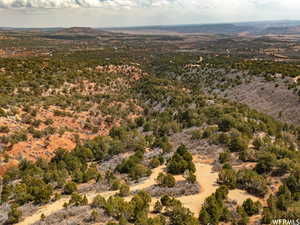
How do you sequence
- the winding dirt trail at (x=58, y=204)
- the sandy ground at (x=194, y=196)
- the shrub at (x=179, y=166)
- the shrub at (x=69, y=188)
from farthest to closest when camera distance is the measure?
1. the shrub at (x=179, y=166)
2. the shrub at (x=69, y=188)
3. the sandy ground at (x=194, y=196)
4. the winding dirt trail at (x=58, y=204)

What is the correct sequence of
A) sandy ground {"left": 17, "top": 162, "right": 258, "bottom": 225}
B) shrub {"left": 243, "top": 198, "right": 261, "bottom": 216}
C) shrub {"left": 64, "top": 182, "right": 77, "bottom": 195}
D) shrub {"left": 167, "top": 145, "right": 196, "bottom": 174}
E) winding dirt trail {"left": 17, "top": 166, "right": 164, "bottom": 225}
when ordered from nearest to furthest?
shrub {"left": 243, "top": 198, "right": 261, "bottom": 216}
winding dirt trail {"left": 17, "top": 166, "right": 164, "bottom": 225}
sandy ground {"left": 17, "top": 162, "right": 258, "bottom": 225}
shrub {"left": 64, "top": 182, "right": 77, "bottom": 195}
shrub {"left": 167, "top": 145, "right": 196, "bottom": 174}

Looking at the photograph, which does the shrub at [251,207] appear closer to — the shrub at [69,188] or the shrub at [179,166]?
the shrub at [179,166]

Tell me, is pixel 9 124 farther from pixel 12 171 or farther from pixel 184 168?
pixel 184 168

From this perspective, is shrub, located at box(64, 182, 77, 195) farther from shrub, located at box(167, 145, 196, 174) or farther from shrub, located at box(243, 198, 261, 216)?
shrub, located at box(243, 198, 261, 216)

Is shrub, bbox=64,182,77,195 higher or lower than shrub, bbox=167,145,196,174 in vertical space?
lower

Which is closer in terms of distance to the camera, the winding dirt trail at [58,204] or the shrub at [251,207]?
the shrub at [251,207]

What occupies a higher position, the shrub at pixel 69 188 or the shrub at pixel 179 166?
the shrub at pixel 179 166

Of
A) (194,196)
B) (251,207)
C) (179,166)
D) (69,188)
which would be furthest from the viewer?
(179,166)

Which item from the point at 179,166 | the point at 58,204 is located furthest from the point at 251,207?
the point at 58,204

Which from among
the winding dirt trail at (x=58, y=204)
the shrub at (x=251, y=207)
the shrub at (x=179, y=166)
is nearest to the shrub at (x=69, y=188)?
the winding dirt trail at (x=58, y=204)

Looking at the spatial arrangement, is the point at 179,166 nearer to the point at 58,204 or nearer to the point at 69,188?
the point at 69,188

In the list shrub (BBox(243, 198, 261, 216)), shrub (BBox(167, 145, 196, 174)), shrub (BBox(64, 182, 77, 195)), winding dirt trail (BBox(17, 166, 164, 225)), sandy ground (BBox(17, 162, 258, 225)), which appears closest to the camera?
shrub (BBox(243, 198, 261, 216))

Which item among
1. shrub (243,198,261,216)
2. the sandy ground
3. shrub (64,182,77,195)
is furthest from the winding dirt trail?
shrub (243,198,261,216)
